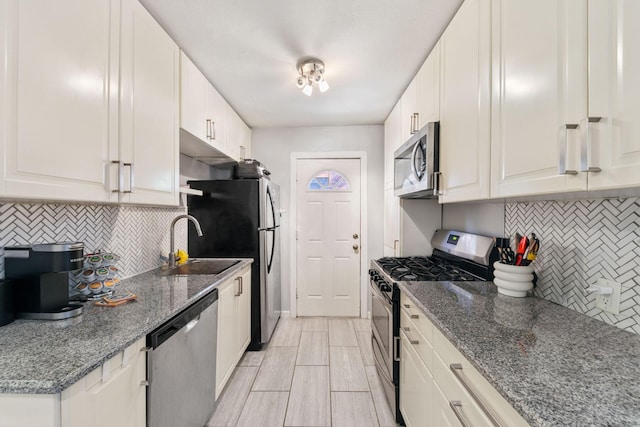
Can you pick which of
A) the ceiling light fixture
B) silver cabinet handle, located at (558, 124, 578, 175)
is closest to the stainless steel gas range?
silver cabinet handle, located at (558, 124, 578, 175)

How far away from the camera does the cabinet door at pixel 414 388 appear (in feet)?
3.92

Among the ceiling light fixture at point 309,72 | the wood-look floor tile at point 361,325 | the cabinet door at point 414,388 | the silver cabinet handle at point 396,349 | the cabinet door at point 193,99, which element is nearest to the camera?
the cabinet door at point 414,388

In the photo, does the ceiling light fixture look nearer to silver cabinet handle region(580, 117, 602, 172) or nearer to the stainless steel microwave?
the stainless steel microwave

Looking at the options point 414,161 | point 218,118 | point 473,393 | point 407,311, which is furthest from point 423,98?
point 473,393

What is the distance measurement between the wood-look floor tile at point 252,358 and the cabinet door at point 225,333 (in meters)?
0.33

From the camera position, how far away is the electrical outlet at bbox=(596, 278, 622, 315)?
0.98 meters

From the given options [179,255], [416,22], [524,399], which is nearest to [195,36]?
[416,22]

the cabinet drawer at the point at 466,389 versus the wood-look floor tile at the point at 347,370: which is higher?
the cabinet drawer at the point at 466,389

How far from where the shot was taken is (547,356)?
77cm

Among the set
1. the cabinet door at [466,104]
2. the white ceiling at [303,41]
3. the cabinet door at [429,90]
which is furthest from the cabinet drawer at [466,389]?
the white ceiling at [303,41]

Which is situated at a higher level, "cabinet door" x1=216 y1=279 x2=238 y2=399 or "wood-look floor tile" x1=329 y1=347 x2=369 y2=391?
"cabinet door" x1=216 y1=279 x2=238 y2=399

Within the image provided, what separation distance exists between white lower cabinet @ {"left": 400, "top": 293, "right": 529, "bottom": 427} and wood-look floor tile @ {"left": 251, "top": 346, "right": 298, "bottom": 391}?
94cm

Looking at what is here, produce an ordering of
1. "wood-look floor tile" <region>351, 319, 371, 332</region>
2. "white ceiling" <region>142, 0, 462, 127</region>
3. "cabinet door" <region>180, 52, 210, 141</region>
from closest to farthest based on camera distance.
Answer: "white ceiling" <region>142, 0, 462, 127</region>
"cabinet door" <region>180, 52, 210, 141</region>
"wood-look floor tile" <region>351, 319, 371, 332</region>

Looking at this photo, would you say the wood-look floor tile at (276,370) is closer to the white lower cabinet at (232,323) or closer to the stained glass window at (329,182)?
the white lower cabinet at (232,323)
